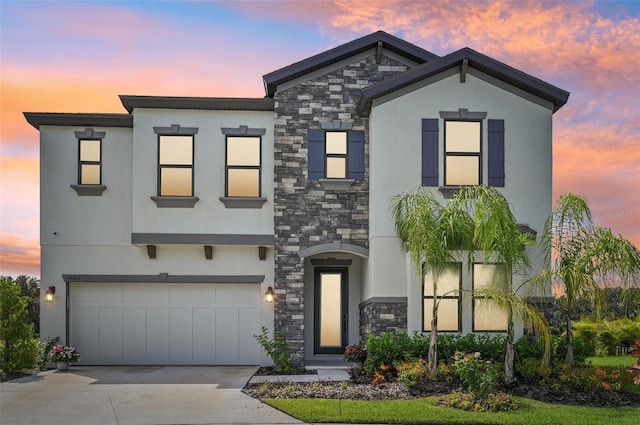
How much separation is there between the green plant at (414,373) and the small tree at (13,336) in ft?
29.0

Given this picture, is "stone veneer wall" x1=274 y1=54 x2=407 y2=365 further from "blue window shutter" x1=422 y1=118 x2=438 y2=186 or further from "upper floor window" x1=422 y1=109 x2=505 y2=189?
"upper floor window" x1=422 y1=109 x2=505 y2=189

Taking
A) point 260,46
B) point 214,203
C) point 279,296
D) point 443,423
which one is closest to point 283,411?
point 443,423

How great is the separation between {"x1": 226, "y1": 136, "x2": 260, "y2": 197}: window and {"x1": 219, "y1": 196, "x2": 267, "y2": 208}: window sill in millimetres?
224

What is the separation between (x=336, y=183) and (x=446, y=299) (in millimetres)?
3997

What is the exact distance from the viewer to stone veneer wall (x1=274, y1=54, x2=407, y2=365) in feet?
56.2

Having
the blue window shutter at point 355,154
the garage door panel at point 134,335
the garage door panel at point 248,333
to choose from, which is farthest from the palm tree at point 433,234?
the garage door panel at point 134,335

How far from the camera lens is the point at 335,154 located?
57.0 feet

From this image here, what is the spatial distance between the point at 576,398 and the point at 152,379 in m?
8.93

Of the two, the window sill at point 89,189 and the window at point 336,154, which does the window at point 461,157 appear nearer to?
the window at point 336,154

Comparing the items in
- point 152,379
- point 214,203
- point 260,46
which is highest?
point 260,46

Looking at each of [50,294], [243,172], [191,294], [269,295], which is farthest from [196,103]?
[50,294]

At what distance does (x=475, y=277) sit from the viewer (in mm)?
15719

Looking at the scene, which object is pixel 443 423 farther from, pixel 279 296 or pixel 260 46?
pixel 260 46

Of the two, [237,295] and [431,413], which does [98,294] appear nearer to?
[237,295]
